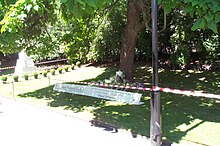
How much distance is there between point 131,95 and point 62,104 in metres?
2.41

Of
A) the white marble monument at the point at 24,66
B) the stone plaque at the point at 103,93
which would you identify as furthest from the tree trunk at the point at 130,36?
the white marble monument at the point at 24,66

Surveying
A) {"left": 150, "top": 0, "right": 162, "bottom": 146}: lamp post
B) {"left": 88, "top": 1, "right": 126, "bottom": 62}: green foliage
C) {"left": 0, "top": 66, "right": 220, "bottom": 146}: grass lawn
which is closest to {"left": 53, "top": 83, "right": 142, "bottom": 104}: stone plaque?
{"left": 0, "top": 66, "right": 220, "bottom": 146}: grass lawn

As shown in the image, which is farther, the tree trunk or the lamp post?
the tree trunk

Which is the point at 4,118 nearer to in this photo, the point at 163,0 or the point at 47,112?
the point at 47,112

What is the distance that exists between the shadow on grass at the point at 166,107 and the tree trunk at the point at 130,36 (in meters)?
1.25

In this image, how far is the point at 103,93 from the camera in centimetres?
965

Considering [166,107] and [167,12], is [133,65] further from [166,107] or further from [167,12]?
[167,12]

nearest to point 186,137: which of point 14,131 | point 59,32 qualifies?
point 14,131

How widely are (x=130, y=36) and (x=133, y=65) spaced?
2233 mm

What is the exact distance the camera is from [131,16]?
440 inches

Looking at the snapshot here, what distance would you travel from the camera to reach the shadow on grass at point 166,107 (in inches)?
263

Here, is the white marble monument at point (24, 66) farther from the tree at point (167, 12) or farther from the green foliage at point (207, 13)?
the green foliage at point (207, 13)

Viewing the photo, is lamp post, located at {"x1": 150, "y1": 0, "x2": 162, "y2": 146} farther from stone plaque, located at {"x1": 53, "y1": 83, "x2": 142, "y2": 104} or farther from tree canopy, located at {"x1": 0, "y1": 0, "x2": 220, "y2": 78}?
stone plaque, located at {"x1": 53, "y1": 83, "x2": 142, "y2": 104}

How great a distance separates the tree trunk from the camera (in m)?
11.1
